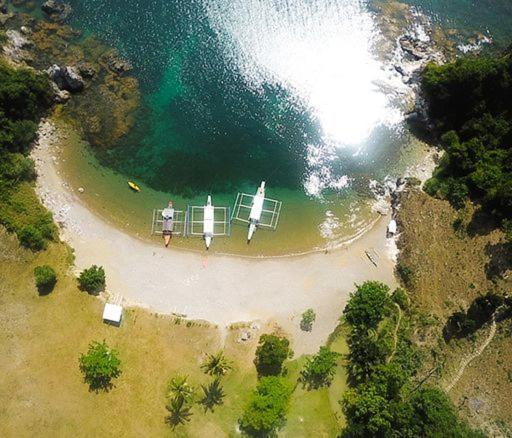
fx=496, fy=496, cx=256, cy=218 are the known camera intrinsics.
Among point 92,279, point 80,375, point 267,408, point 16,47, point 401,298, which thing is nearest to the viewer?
point 267,408

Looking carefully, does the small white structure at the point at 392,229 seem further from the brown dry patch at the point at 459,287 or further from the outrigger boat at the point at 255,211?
the outrigger boat at the point at 255,211

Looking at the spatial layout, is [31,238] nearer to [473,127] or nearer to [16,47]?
[16,47]

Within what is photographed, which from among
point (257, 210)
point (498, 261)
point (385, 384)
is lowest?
point (385, 384)

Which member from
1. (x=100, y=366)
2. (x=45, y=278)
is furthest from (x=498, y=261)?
(x=45, y=278)

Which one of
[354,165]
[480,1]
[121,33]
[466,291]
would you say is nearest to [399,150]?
[354,165]

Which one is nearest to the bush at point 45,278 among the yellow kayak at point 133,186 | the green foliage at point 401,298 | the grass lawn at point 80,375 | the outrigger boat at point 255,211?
the grass lawn at point 80,375

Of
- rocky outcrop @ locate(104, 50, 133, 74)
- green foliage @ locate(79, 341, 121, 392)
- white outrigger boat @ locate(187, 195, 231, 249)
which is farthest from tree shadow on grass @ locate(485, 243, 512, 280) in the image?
rocky outcrop @ locate(104, 50, 133, 74)

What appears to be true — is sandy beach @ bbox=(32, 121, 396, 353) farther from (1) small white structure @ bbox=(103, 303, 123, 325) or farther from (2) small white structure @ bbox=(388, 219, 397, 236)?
(1) small white structure @ bbox=(103, 303, 123, 325)
